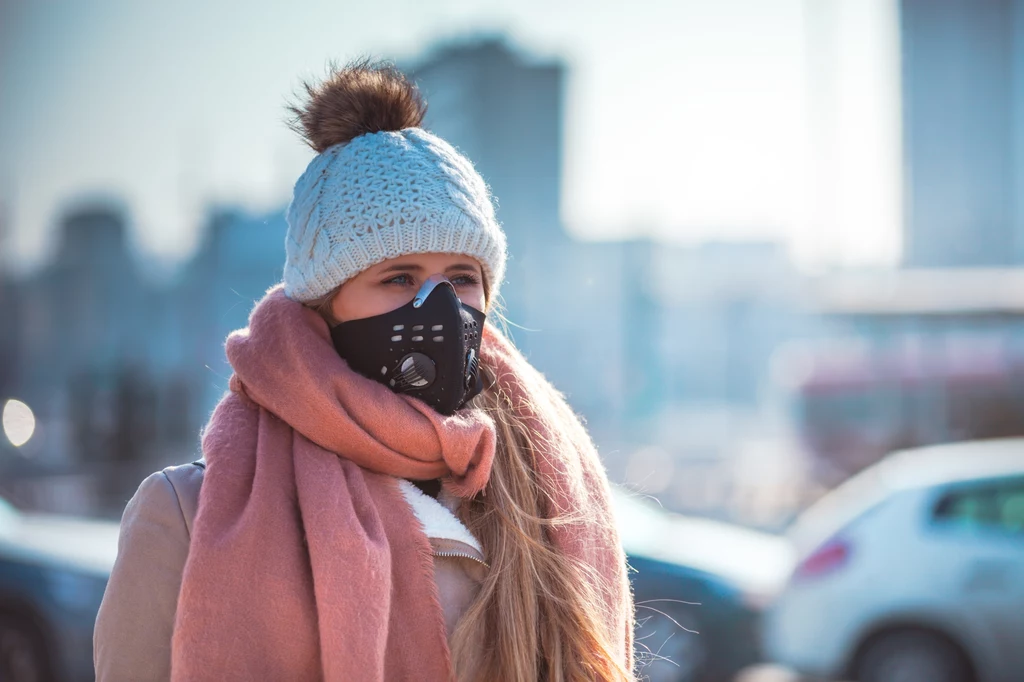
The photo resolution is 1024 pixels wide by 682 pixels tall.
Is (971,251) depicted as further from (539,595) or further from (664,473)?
(539,595)

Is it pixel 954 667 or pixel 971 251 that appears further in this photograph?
pixel 971 251

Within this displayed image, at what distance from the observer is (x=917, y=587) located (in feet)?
21.1

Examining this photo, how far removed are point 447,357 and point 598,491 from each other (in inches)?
18.7

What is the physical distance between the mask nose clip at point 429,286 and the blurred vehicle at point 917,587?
17.4 ft

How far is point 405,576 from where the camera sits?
1.84 meters

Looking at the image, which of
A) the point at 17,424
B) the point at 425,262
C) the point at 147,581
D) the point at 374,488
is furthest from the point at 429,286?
the point at 17,424

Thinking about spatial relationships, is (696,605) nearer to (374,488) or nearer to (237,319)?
(374,488)

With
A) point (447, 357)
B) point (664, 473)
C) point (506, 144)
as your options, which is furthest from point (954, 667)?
point (506, 144)

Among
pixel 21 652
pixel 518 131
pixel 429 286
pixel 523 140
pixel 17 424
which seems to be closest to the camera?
pixel 429 286

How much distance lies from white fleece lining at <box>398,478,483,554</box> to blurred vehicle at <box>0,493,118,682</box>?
15.1 ft

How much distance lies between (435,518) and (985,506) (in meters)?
5.74

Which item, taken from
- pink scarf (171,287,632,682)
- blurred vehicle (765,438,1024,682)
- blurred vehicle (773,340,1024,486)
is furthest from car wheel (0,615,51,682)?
blurred vehicle (773,340,1024,486)

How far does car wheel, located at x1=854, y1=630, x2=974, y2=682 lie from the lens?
6262 millimetres

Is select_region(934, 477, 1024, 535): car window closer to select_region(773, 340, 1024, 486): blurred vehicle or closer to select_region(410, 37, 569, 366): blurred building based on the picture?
select_region(773, 340, 1024, 486): blurred vehicle
